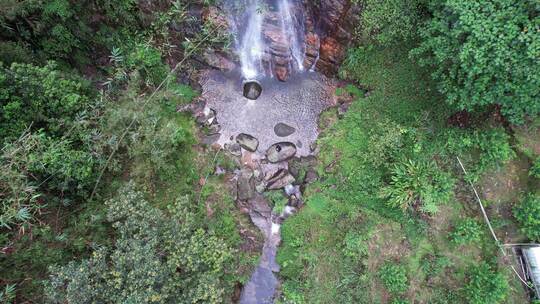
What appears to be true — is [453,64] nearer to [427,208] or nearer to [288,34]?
→ [427,208]

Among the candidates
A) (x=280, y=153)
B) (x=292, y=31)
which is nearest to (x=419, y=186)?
(x=280, y=153)

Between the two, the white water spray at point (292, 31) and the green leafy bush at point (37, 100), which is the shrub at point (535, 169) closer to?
the white water spray at point (292, 31)

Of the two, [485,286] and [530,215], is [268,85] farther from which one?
[485,286]

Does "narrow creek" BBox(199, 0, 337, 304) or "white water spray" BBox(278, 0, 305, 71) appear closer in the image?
"narrow creek" BBox(199, 0, 337, 304)

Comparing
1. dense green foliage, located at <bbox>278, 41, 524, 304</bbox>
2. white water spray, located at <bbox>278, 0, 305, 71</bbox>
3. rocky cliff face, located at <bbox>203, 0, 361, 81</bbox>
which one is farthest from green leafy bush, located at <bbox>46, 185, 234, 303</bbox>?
white water spray, located at <bbox>278, 0, 305, 71</bbox>

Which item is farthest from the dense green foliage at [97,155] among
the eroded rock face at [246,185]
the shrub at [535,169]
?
the shrub at [535,169]

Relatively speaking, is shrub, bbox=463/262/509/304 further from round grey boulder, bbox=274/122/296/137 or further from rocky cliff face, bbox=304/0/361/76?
rocky cliff face, bbox=304/0/361/76
